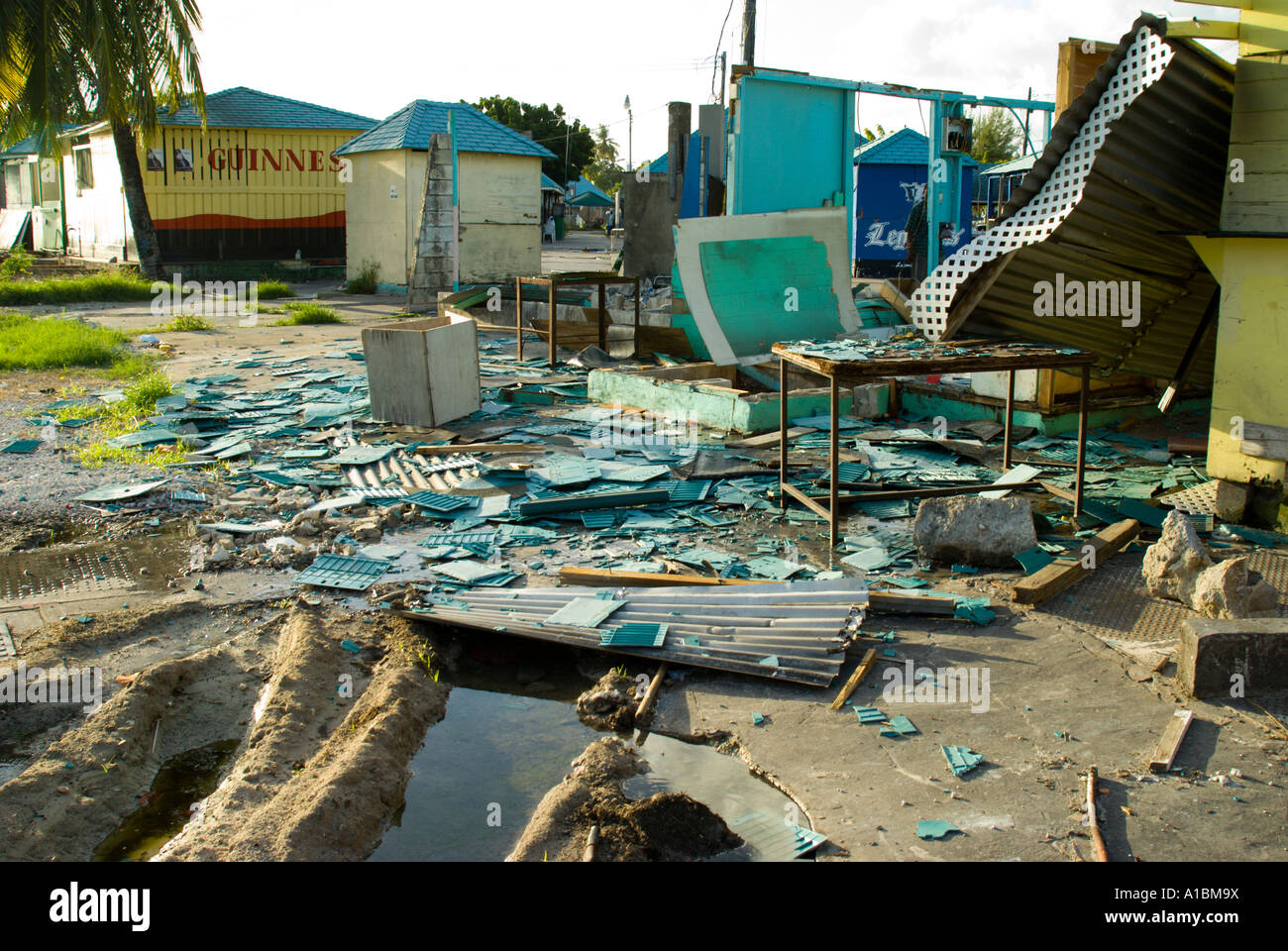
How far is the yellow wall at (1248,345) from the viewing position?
6246mm

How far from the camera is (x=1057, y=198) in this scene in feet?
20.2

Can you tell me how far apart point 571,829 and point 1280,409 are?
17.6ft

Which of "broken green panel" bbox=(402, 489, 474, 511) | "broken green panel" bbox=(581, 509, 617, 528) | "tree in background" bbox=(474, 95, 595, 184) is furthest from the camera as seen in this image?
"tree in background" bbox=(474, 95, 595, 184)

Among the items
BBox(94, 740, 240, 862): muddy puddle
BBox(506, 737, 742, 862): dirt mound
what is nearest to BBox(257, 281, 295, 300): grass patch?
BBox(94, 740, 240, 862): muddy puddle

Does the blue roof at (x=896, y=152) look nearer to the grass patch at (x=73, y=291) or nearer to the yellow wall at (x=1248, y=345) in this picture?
the grass patch at (x=73, y=291)

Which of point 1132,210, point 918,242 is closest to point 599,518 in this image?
point 1132,210

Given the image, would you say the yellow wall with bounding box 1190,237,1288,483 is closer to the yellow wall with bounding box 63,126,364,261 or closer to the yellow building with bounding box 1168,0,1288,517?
the yellow building with bounding box 1168,0,1288,517

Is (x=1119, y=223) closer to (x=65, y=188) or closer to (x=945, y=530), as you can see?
(x=945, y=530)

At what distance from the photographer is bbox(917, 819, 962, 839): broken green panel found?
3.31 m

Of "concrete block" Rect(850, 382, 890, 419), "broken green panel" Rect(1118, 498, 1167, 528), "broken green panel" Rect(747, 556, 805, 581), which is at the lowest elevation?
"broken green panel" Rect(747, 556, 805, 581)

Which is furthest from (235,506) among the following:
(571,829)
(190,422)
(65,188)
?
(65,188)

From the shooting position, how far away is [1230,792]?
3.52 metres

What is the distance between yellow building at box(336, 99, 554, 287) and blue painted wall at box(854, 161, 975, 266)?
8.58 metres

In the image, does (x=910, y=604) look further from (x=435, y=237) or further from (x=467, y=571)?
(x=435, y=237)
